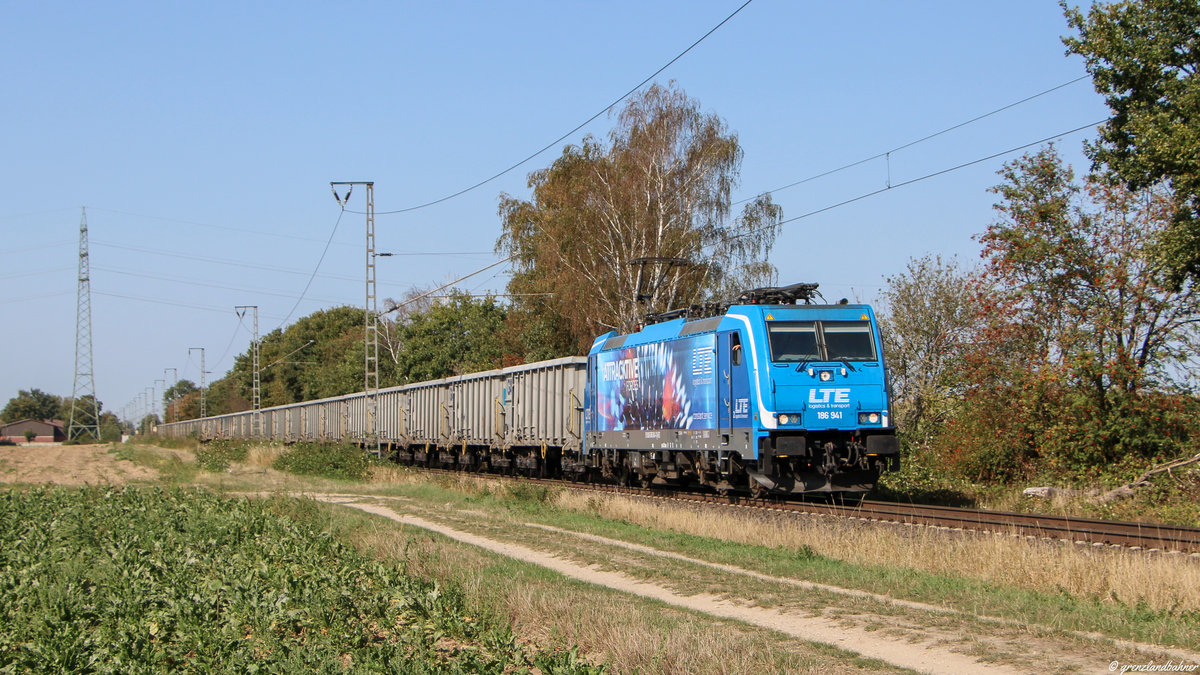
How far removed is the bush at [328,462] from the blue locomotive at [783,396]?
563 inches

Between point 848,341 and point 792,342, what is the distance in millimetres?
1134

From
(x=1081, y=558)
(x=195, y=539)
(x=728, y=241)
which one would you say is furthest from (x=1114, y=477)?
(x=728, y=241)

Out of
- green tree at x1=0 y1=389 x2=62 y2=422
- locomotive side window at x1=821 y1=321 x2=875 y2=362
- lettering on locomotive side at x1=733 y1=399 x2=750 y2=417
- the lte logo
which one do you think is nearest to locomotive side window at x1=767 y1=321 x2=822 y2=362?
locomotive side window at x1=821 y1=321 x2=875 y2=362

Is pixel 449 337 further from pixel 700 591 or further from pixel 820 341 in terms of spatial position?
pixel 700 591

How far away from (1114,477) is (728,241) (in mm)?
21750

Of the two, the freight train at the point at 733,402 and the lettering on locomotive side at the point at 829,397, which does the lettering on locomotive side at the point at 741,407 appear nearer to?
the freight train at the point at 733,402

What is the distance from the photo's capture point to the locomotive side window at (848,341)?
1906cm

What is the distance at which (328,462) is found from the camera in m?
33.5

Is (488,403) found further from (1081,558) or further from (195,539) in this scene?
(1081,558)

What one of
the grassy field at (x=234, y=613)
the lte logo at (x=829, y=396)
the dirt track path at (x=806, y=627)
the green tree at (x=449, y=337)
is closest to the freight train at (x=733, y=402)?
the lte logo at (x=829, y=396)

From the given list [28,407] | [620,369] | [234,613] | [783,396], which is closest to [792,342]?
→ [783,396]

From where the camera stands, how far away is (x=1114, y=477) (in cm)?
2227

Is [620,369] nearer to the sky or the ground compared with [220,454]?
nearer to the sky

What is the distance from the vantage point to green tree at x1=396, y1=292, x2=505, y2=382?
67.4 meters
